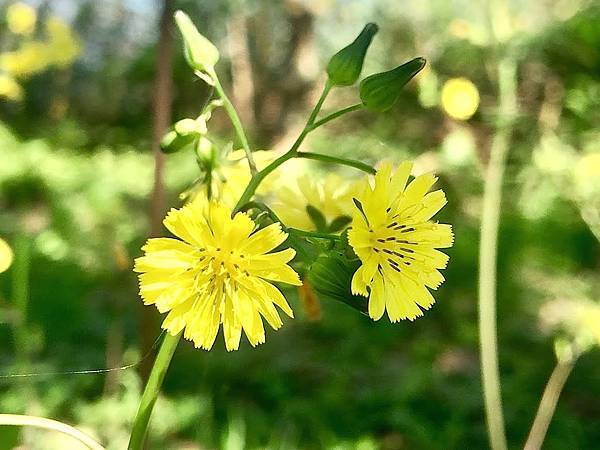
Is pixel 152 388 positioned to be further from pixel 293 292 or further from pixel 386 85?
pixel 293 292

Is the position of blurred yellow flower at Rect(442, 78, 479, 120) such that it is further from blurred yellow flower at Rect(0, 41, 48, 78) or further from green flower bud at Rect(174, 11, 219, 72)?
green flower bud at Rect(174, 11, 219, 72)

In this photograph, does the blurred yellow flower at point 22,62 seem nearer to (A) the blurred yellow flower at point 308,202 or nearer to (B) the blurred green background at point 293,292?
(B) the blurred green background at point 293,292

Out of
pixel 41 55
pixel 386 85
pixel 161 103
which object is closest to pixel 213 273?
pixel 386 85

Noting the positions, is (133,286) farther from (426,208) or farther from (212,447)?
(426,208)

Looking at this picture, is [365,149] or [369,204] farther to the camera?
[365,149]

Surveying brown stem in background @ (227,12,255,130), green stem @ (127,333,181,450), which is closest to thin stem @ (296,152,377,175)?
green stem @ (127,333,181,450)

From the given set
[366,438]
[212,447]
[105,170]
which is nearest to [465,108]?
[366,438]

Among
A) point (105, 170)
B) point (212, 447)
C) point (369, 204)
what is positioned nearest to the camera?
point (369, 204)
